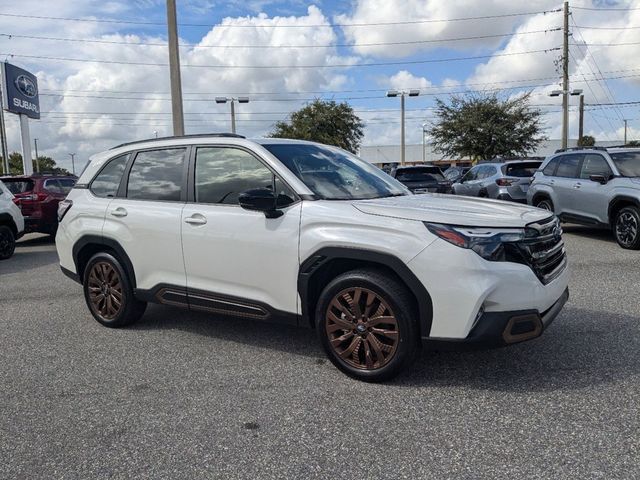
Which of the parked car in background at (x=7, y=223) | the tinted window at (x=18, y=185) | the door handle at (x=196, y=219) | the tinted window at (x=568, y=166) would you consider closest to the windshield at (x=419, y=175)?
the tinted window at (x=568, y=166)

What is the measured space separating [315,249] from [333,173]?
0.88 metres

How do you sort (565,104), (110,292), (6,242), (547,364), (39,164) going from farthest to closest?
1. (39,164)
2. (565,104)
3. (6,242)
4. (110,292)
5. (547,364)

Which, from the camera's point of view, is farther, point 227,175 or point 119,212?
point 119,212

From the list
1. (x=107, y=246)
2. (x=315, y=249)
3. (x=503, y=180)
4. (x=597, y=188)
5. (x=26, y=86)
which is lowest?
(x=107, y=246)

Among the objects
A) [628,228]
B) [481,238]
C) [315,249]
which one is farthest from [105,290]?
[628,228]

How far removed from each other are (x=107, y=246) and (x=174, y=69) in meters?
12.4

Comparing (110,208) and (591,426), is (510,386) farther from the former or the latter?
(110,208)

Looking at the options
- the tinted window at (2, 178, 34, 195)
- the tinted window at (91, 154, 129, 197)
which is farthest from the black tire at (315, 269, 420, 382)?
the tinted window at (2, 178, 34, 195)

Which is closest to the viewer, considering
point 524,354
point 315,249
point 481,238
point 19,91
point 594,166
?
point 481,238

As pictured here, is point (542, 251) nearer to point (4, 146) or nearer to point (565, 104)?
point (565, 104)

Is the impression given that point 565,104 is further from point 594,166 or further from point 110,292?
point 110,292

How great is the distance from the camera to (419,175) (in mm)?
16188

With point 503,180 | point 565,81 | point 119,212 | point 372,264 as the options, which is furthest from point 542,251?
point 565,81

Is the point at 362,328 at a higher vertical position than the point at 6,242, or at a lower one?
higher
